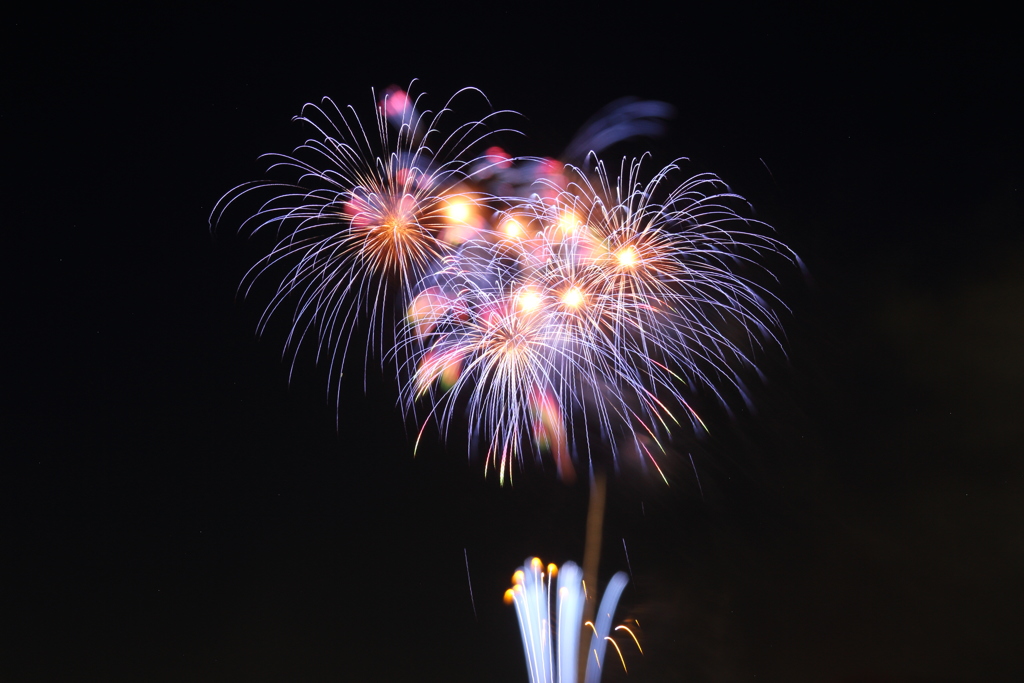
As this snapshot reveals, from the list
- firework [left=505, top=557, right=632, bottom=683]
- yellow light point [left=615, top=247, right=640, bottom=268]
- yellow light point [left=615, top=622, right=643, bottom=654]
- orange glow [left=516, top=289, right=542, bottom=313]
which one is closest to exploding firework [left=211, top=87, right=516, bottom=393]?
orange glow [left=516, top=289, right=542, bottom=313]

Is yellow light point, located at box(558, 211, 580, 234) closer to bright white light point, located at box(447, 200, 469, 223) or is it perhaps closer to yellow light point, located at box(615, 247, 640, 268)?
yellow light point, located at box(615, 247, 640, 268)

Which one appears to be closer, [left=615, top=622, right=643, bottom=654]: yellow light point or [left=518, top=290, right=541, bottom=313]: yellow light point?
[left=518, top=290, right=541, bottom=313]: yellow light point

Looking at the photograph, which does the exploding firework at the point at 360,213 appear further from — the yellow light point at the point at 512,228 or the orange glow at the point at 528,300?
the orange glow at the point at 528,300

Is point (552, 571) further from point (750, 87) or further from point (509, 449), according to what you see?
point (750, 87)

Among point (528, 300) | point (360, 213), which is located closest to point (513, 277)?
point (528, 300)

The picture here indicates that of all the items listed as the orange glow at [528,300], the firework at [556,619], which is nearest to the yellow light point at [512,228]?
the orange glow at [528,300]

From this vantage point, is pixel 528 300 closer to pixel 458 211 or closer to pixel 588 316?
pixel 588 316

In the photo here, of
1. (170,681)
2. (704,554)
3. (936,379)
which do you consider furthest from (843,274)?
(170,681)
